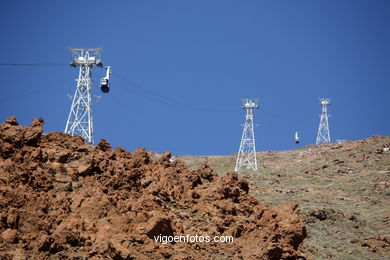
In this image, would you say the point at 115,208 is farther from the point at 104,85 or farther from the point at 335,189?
the point at 335,189

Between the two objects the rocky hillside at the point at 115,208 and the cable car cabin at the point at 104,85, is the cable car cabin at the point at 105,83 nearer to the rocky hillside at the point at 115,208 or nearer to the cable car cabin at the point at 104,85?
the cable car cabin at the point at 104,85

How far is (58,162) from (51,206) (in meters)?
3.26

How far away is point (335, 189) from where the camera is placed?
53156mm

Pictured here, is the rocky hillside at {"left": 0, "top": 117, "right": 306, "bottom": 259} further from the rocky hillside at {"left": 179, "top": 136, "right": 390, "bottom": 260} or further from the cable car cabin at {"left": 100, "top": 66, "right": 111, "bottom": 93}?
the cable car cabin at {"left": 100, "top": 66, "right": 111, "bottom": 93}

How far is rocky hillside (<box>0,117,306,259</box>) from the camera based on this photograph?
17.3 m

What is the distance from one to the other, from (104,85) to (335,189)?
26.1 metres

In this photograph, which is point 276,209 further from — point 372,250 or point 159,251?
point 372,250

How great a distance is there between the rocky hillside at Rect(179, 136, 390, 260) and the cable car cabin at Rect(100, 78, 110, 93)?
14.2m

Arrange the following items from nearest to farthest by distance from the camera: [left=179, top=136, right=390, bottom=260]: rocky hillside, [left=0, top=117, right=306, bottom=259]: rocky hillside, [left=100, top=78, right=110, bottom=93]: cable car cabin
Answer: [left=0, top=117, right=306, bottom=259]: rocky hillside
[left=179, top=136, right=390, bottom=260]: rocky hillside
[left=100, top=78, right=110, bottom=93]: cable car cabin

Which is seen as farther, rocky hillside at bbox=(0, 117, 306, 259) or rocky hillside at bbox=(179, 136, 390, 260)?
rocky hillside at bbox=(179, 136, 390, 260)

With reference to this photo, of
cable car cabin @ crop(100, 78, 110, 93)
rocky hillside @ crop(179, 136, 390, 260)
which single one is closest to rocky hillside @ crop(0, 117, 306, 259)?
rocky hillside @ crop(179, 136, 390, 260)

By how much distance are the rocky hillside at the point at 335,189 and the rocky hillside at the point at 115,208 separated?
641 centimetres

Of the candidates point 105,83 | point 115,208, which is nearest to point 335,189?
point 105,83

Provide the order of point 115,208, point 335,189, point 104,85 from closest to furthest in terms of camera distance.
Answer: point 115,208 → point 104,85 → point 335,189
